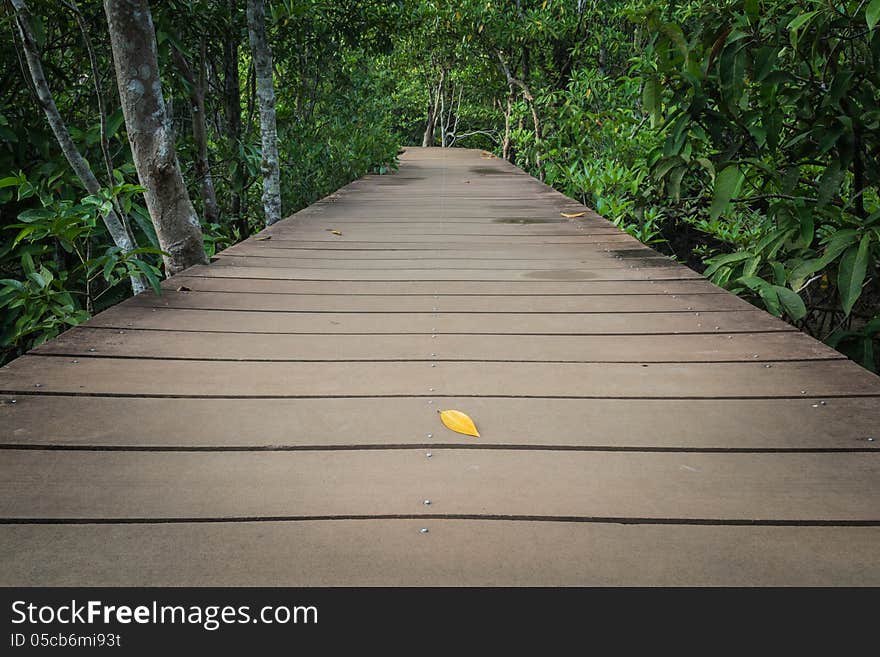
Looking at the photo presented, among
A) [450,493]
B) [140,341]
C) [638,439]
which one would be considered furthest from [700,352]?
[140,341]

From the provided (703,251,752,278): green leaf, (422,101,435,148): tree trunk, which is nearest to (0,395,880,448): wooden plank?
(703,251,752,278): green leaf

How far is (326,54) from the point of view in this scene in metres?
6.76

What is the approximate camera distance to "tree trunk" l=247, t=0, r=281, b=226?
15.0 feet

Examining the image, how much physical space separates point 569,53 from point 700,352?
7885 mm

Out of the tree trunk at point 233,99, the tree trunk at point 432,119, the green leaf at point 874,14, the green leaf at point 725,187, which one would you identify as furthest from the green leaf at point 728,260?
the tree trunk at point 432,119

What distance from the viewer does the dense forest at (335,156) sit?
2.32 meters

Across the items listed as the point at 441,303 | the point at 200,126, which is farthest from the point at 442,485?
the point at 200,126

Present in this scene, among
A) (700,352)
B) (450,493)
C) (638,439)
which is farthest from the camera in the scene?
(700,352)

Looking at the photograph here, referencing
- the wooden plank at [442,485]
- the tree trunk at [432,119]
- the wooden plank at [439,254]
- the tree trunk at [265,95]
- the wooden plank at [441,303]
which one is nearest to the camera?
the wooden plank at [442,485]

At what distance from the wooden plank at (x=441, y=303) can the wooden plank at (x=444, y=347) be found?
0.30 m

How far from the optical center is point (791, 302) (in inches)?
89.7

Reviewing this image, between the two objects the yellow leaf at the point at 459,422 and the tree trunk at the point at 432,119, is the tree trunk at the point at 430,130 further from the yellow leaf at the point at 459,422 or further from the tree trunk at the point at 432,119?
the yellow leaf at the point at 459,422

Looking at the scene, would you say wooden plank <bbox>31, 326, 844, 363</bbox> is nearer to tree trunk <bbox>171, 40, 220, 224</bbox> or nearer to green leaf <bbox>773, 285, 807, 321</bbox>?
green leaf <bbox>773, 285, 807, 321</bbox>
